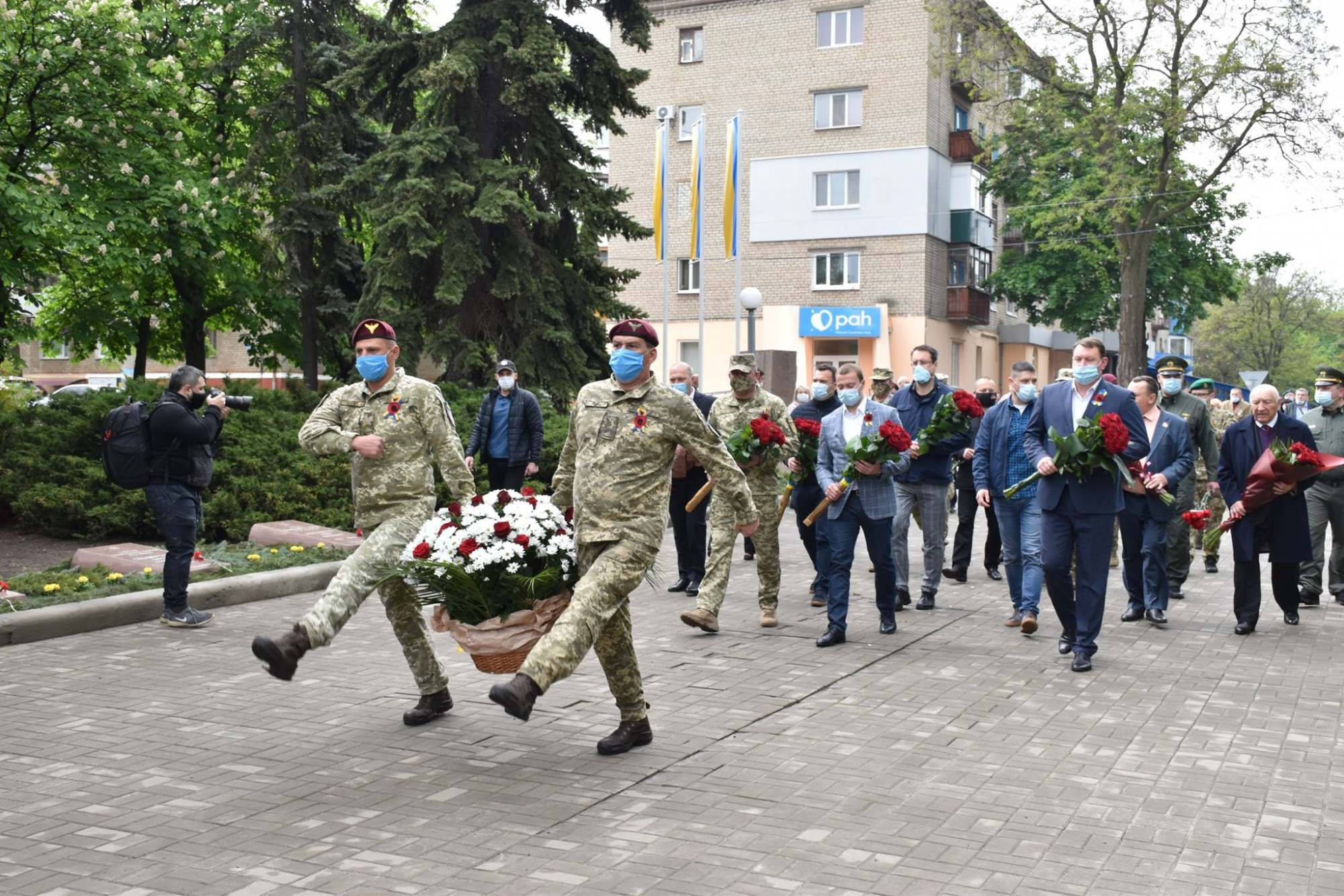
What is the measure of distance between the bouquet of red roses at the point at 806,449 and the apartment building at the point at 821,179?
3307 centimetres

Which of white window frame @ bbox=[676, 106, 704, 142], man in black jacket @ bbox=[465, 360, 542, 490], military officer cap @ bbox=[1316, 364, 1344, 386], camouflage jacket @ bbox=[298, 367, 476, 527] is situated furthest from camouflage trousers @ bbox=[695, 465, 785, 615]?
white window frame @ bbox=[676, 106, 704, 142]

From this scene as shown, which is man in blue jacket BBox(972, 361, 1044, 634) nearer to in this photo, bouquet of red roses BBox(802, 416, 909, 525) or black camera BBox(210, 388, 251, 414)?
bouquet of red roses BBox(802, 416, 909, 525)

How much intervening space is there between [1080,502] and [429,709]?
4386 millimetres

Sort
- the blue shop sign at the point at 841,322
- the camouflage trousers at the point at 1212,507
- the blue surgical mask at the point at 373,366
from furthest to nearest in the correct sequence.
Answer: the blue shop sign at the point at 841,322, the camouflage trousers at the point at 1212,507, the blue surgical mask at the point at 373,366

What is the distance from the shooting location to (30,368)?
5950cm

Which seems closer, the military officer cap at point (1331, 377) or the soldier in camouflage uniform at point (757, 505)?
the soldier in camouflage uniform at point (757, 505)

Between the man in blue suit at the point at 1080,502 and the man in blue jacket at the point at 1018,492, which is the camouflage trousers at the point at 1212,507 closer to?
the man in blue jacket at the point at 1018,492

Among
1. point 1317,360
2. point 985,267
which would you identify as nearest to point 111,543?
point 985,267

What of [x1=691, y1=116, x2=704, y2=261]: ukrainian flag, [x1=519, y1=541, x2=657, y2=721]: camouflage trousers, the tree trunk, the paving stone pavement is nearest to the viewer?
the paving stone pavement

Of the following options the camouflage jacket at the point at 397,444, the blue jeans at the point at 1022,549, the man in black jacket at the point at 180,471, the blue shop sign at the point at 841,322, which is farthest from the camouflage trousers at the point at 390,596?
the blue shop sign at the point at 841,322

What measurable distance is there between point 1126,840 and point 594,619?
2348 millimetres

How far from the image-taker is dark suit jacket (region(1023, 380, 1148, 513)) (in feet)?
28.6

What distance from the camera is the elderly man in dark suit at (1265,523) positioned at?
406 inches

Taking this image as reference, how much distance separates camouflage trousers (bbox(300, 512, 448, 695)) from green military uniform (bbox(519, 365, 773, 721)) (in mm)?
960
